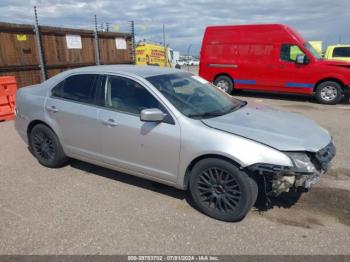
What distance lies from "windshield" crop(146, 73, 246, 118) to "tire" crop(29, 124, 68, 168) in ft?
6.03

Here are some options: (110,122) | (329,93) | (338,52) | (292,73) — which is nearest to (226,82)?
(292,73)

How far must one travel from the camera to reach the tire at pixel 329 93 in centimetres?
1002

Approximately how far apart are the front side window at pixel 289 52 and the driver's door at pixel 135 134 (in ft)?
27.0

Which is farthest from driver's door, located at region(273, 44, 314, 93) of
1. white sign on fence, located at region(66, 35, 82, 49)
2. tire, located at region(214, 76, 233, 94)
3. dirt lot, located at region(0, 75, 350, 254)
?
white sign on fence, located at region(66, 35, 82, 49)

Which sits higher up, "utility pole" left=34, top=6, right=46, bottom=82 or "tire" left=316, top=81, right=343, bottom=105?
"utility pole" left=34, top=6, right=46, bottom=82

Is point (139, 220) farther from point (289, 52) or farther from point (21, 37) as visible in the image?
point (289, 52)

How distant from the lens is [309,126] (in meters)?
3.65

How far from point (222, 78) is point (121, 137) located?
904cm

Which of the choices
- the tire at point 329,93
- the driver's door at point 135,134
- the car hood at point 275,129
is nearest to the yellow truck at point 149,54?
the tire at point 329,93

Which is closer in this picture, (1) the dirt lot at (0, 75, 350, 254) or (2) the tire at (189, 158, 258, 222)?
(1) the dirt lot at (0, 75, 350, 254)

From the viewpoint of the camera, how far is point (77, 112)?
4129 millimetres

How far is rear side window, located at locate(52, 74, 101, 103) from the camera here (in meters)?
4.11

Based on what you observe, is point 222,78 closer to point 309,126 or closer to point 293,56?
point 293,56

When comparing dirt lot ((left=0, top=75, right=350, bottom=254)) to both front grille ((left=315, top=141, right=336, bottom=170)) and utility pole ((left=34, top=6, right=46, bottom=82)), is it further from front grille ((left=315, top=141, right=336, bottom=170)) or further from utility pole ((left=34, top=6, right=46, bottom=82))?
utility pole ((left=34, top=6, right=46, bottom=82))
